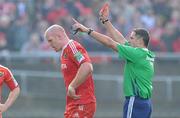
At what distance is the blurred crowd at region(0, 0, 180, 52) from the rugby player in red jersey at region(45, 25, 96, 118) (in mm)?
8658

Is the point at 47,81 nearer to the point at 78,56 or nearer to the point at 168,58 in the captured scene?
the point at 168,58

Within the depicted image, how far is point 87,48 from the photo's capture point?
2144 cm

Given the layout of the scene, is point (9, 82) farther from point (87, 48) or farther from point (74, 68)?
point (87, 48)

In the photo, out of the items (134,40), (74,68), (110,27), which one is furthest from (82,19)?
(74,68)

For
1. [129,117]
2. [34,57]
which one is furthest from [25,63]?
[129,117]

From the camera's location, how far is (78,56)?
40.4ft

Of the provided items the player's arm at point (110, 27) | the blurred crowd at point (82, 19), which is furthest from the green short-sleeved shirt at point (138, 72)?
the blurred crowd at point (82, 19)

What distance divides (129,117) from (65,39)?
1.42 m

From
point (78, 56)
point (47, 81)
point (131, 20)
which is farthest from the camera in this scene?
point (131, 20)

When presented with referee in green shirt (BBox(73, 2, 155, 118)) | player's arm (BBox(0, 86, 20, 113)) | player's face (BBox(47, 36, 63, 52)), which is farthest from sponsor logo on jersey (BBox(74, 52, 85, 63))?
player's arm (BBox(0, 86, 20, 113))

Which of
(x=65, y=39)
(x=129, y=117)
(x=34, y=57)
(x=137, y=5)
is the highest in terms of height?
(x=137, y=5)

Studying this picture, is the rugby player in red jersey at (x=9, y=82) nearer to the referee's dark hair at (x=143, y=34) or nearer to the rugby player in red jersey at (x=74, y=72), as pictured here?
the rugby player in red jersey at (x=74, y=72)

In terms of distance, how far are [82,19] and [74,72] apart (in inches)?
385

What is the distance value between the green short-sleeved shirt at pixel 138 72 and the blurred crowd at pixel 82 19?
8.47m
